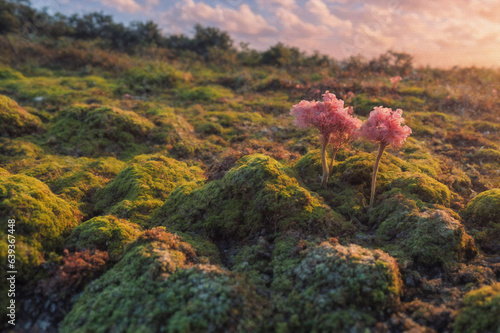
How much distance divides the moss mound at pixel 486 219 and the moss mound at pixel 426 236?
53 centimetres

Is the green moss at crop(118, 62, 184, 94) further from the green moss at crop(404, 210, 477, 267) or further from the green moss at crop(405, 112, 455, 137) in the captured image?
the green moss at crop(404, 210, 477, 267)

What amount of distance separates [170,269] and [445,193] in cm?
633

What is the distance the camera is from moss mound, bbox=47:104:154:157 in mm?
10750

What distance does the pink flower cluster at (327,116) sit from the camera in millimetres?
6367

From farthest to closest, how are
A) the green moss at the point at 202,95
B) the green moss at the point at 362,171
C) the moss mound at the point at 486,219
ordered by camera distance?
the green moss at the point at 202,95 → the green moss at the point at 362,171 → the moss mound at the point at 486,219

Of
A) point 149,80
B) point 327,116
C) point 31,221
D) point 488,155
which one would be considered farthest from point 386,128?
point 149,80

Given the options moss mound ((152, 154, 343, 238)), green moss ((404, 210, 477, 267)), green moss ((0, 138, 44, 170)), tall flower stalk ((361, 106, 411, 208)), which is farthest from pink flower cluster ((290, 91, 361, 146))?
green moss ((0, 138, 44, 170))

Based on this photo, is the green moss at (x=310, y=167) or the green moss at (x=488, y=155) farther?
the green moss at (x=488, y=155)

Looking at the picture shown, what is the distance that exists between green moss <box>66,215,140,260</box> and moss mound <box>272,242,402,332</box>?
2795 mm

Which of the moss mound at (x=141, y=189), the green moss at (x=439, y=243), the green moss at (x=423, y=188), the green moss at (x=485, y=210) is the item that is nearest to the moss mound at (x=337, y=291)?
the green moss at (x=439, y=243)

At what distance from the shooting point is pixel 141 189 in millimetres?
7465

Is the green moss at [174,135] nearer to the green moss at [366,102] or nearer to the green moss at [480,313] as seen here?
the green moss at [366,102]

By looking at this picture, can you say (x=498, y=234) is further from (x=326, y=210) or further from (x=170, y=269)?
(x=170, y=269)

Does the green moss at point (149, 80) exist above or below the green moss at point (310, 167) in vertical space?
above
